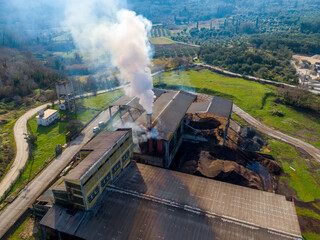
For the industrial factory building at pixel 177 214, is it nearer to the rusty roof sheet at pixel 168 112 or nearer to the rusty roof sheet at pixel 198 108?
the rusty roof sheet at pixel 168 112

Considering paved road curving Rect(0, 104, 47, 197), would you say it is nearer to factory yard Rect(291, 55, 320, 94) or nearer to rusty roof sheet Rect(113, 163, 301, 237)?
rusty roof sheet Rect(113, 163, 301, 237)

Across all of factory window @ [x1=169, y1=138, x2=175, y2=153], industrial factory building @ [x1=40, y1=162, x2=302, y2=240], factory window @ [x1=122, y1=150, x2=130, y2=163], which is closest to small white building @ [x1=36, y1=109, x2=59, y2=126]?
factory window @ [x1=122, y1=150, x2=130, y2=163]

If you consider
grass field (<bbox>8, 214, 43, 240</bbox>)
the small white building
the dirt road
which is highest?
the small white building

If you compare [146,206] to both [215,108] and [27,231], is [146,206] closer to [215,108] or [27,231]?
[27,231]

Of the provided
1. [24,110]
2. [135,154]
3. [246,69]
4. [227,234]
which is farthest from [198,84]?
[227,234]

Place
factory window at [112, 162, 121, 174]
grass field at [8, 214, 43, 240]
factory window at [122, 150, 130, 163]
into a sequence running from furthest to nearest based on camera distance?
factory window at [122, 150, 130, 163] < factory window at [112, 162, 121, 174] < grass field at [8, 214, 43, 240]

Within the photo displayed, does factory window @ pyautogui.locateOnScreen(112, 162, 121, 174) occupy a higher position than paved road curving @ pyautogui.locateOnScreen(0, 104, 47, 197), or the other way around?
factory window @ pyautogui.locateOnScreen(112, 162, 121, 174)

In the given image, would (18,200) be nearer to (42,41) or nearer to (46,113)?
(46,113)

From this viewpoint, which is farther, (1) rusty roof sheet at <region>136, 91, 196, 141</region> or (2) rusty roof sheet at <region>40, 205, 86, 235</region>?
(1) rusty roof sheet at <region>136, 91, 196, 141</region>
